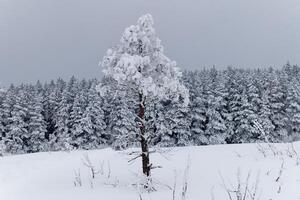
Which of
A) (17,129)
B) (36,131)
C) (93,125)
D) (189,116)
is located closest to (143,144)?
(189,116)

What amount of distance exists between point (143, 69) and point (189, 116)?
125ft

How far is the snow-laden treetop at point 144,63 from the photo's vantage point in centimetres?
1119

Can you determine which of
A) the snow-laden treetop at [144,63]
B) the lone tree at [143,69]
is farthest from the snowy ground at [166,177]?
the snow-laden treetop at [144,63]

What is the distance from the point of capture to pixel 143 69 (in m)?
11.5

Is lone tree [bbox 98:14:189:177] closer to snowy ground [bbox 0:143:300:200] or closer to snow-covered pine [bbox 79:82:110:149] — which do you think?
snowy ground [bbox 0:143:300:200]

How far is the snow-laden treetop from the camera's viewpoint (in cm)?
1119

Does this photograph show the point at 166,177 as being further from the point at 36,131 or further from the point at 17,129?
the point at 36,131

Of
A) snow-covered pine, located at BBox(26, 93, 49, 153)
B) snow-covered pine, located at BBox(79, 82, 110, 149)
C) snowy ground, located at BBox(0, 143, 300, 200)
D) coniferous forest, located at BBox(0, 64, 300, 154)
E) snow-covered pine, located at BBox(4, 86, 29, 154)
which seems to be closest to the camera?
snowy ground, located at BBox(0, 143, 300, 200)

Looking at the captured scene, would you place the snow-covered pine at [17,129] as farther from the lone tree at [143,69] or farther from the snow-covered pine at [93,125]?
the lone tree at [143,69]

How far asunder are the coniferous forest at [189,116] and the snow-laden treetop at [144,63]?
32792mm

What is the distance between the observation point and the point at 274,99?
5250 centimetres

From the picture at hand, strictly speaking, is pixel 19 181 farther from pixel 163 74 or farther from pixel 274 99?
pixel 274 99

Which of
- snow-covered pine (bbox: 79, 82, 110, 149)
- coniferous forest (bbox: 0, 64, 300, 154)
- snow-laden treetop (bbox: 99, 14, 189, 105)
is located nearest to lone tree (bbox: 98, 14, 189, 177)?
snow-laden treetop (bbox: 99, 14, 189, 105)

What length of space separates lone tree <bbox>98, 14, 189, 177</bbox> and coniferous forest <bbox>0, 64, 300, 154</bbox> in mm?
32573
